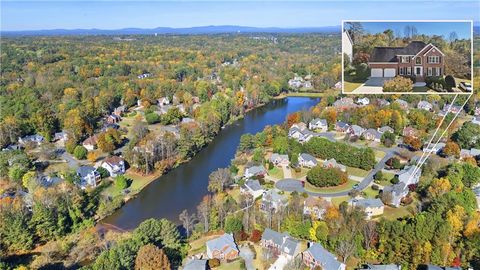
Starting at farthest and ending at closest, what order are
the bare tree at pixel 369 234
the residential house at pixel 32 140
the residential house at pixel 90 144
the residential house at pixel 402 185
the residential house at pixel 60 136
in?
1. the residential house at pixel 60 136
2. the residential house at pixel 32 140
3. the residential house at pixel 90 144
4. the residential house at pixel 402 185
5. the bare tree at pixel 369 234

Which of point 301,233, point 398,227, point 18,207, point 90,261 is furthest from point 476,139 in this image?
point 18,207

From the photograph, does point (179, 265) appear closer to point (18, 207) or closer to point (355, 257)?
point (355, 257)

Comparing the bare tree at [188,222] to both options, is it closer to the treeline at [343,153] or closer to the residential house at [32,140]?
the treeline at [343,153]

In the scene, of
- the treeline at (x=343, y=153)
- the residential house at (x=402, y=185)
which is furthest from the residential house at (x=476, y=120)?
the treeline at (x=343, y=153)

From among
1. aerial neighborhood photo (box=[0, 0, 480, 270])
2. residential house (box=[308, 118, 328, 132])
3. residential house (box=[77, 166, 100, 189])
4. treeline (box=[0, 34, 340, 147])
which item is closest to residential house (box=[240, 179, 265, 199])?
aerial neighborhood photo (box=[0, 0, 480, 270])

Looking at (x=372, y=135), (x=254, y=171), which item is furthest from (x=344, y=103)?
(x=254, y=171)
